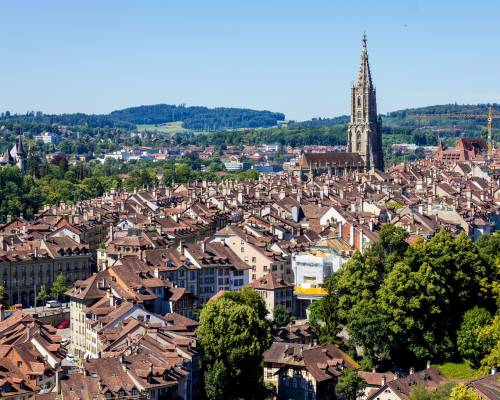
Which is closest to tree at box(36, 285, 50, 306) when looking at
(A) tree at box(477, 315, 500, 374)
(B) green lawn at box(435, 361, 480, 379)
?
(B) green lawn at box(435, 361, 480, 379)

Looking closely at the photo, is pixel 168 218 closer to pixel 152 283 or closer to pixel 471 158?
pixel 152 283

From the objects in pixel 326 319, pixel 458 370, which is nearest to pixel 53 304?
pixel 326 319

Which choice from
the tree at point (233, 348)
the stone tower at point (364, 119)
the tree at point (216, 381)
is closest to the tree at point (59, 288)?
the tree at point (233, 348)

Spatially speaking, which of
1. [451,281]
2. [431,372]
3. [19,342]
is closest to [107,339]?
[19,342]

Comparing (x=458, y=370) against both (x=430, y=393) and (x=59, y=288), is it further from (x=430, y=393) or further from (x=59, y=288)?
(x=59, y=288)

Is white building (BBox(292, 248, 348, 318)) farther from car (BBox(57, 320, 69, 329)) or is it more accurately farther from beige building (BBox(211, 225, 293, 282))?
car (BBox(57, 320, 69, 329))

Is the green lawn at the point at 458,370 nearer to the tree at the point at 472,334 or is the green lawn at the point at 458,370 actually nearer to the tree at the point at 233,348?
the tree at the point at 472,334
